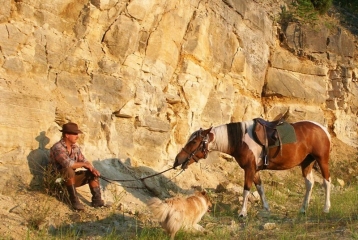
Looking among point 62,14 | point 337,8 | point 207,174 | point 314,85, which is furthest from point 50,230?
point 337,8

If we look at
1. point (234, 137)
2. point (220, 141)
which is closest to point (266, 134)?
point (234, 137)

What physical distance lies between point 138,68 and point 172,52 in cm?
118

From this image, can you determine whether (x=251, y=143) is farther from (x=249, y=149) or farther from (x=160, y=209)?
(x=160, y=209)

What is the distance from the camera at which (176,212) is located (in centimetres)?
570

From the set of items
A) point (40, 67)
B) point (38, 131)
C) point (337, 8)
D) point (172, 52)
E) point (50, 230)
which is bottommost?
point (50, 230)

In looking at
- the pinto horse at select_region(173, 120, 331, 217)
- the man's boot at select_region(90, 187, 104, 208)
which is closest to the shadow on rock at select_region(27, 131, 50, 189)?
the man's boot at select_region(90, 187, 104, 208)

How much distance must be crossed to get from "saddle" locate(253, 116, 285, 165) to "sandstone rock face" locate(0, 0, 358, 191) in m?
2.39

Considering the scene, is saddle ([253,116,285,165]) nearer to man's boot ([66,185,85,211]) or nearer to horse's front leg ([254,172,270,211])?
horse's front leg ([254,172,270,211])

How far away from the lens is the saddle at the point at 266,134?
8.08m

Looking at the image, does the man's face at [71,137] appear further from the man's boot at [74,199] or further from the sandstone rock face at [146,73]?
the man's boot at [74,199]

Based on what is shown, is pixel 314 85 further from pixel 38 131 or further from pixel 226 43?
pixel 38 131

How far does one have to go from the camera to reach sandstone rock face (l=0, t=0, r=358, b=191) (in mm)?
7492

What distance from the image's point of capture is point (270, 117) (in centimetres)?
1366

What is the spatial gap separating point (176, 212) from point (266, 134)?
310 centimetres
